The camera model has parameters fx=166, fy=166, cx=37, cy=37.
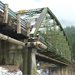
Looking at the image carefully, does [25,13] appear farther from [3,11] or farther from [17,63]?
[3,11]

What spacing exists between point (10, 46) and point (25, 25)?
269 centimetres

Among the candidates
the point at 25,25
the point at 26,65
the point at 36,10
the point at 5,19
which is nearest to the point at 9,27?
the point at 5,19

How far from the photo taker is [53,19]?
115ft

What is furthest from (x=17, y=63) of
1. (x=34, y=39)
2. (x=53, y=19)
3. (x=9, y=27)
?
(x=53, y=19)

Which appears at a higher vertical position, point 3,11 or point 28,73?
point 3,11

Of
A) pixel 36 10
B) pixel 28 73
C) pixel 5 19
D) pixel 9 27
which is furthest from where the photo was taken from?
pixel 36 10

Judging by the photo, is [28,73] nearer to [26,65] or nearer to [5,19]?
[26,65]

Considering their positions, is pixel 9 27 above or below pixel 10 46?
above

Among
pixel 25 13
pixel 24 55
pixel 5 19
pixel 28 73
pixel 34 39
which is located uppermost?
pixel 25 13

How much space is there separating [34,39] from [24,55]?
192 centimetres

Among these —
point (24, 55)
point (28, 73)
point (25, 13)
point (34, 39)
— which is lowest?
point (28, 73)

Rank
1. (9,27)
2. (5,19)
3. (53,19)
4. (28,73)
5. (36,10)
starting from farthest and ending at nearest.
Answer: (53,19) < (36,10) < (28,73) < (9,27) < (5,19)

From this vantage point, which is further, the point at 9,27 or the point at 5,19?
the point at 9,27

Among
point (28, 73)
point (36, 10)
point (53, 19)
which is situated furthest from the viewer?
point (53, 19)
